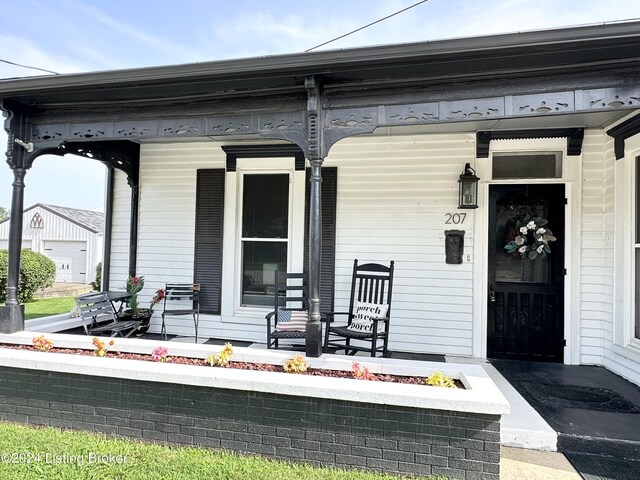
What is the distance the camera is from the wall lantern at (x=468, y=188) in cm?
411

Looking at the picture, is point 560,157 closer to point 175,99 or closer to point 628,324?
point 628,324

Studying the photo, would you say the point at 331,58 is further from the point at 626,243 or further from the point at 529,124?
the point at 626,243

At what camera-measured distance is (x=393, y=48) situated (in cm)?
250

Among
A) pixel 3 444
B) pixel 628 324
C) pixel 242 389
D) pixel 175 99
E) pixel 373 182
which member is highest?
pixel 175 99

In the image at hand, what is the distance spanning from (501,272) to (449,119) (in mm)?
2255

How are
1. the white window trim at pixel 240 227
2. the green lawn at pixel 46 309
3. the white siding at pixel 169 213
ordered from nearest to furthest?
the white window trim at pixel 240 227 → the white siding at pixel 169 213 → the green lawn at pixel 46 309

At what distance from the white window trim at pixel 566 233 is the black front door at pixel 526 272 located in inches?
2.4

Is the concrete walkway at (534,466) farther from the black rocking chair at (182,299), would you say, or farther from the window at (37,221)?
the window at (37,221)

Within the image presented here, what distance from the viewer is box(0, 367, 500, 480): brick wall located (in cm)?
211

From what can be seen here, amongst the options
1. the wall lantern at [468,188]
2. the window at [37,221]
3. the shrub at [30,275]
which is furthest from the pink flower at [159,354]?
the window at [37,221]

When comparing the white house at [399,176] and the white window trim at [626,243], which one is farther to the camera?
the white window trim at [626,243]

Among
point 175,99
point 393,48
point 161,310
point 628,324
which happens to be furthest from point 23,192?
point 628,324

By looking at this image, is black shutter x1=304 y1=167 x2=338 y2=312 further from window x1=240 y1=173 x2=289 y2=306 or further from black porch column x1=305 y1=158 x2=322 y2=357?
black porch column x1=305 y1=158 x2=322 y2=357

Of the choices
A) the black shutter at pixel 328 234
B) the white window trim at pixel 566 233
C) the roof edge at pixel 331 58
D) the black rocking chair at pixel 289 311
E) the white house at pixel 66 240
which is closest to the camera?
the roof edge at pixel 331 58
